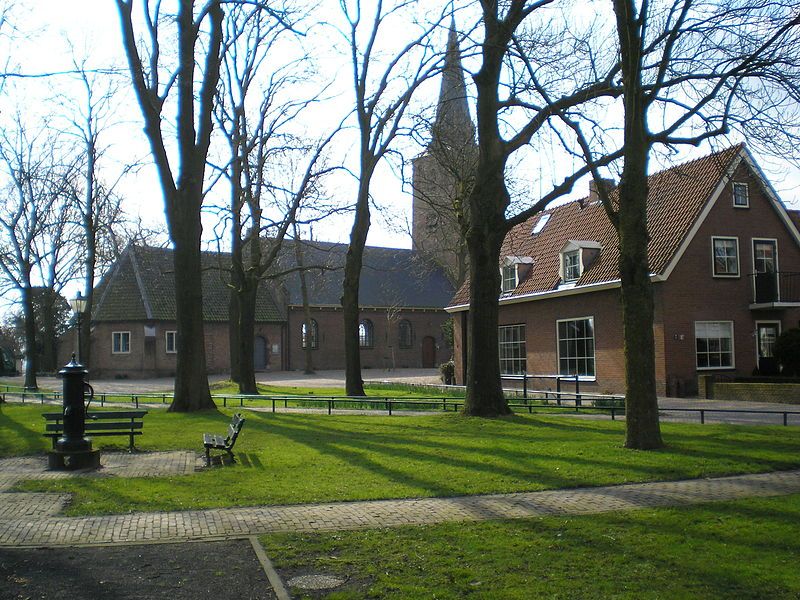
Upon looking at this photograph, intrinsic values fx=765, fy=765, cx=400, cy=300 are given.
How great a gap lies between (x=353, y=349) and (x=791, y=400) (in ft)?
42.9

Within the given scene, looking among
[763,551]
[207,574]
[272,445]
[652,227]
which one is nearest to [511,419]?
[272,445]

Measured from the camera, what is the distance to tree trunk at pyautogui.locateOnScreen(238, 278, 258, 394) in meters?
26.5

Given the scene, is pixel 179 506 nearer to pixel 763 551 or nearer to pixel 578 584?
pixel 578 584

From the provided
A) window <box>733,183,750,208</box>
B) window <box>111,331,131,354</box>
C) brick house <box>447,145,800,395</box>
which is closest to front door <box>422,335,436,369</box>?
window <box>111,331,131,354</box>

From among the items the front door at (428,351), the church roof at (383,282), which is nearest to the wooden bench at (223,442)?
the church roof at (383,282)

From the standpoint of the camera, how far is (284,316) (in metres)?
54.0

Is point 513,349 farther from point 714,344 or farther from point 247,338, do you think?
point 247,338

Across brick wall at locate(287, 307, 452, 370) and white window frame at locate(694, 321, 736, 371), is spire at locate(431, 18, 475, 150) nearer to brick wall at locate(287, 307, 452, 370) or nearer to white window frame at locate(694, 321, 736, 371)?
white window frame at locate(694, 321, 736, 371)

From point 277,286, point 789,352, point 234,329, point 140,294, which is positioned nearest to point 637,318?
point 789,352

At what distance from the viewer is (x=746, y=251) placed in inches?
1064

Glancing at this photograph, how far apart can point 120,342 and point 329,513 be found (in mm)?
43050

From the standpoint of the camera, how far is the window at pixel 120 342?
47562 millimetres

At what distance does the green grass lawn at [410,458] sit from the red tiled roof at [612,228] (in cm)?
914

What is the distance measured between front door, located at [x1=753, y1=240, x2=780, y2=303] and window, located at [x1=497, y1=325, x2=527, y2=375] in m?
9.41
